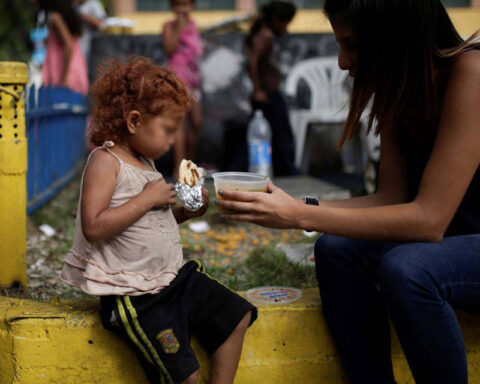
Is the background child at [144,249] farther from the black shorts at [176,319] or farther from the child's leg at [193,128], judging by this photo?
the child's leg at [193,128]

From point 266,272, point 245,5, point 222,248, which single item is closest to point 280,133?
point 222,248

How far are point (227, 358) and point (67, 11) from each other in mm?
5271

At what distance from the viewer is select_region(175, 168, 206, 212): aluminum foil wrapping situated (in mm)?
1944

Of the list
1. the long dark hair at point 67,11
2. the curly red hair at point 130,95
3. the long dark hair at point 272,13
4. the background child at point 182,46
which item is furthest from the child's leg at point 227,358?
the long dark hair at point 67,11

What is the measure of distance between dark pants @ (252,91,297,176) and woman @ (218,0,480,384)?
4.26 m

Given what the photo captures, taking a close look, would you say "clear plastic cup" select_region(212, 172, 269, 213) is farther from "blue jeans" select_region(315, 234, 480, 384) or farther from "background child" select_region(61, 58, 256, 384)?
"blue jeans" select_region(315, 234, 480, 384)

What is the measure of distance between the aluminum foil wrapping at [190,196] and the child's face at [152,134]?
14cm

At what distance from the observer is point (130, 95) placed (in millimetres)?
1973

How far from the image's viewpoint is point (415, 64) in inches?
68.8

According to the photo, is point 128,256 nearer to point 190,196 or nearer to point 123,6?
point 190,196

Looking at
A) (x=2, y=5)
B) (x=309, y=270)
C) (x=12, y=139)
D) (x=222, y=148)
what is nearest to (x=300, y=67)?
(x=222, y=148)

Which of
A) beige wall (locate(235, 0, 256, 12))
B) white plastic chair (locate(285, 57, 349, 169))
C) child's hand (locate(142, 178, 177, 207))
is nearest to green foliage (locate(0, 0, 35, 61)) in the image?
beige wall (locate(235, 0, 256, 12))

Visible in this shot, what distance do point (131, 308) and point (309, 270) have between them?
138 centimetres

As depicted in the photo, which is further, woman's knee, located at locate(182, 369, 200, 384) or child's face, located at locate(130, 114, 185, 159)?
child's face, located at locate(130, 114, 185, 159)
